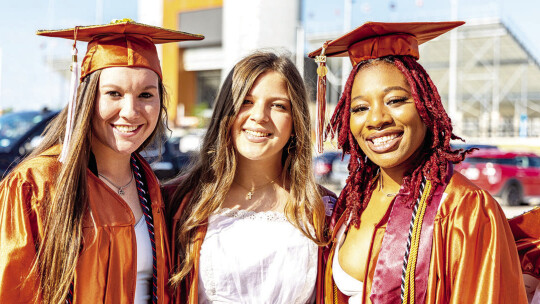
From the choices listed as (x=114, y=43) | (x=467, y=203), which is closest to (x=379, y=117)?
(x=467, y=203)

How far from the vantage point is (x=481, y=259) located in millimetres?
2113

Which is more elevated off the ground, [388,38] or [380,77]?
[388,38]

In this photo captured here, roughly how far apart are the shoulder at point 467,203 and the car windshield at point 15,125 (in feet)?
21.5

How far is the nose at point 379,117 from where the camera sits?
2.39 m

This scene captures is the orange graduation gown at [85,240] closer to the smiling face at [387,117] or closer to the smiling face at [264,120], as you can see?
the smiling face at [264,120]

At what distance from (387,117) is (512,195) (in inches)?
434

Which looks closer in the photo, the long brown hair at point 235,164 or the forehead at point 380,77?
the forehead at point 380,77

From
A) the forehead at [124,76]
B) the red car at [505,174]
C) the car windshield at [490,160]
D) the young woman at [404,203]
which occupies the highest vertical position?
the forehead at [124,76]

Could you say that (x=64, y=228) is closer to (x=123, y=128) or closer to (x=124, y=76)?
(x=123, y=128)

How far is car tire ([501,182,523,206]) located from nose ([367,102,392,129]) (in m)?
10.8

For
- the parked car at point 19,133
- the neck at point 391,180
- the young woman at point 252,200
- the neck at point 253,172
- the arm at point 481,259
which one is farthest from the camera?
the parked car at point 19,133

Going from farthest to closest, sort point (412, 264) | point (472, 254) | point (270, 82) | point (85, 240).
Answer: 1. point (270, 82)
2. point (85, 240)
3. point (412, 264)
4. point (472, 254)

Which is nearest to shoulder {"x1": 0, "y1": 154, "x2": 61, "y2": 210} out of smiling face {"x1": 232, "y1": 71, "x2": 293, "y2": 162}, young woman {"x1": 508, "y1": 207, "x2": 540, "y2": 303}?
smiling face {"x1": 232, "y1": 71, "x2": 293, "y2": 162}

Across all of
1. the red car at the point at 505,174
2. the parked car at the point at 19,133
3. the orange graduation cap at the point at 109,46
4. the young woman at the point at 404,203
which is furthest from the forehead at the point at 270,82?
the red car at the point at 505,174
